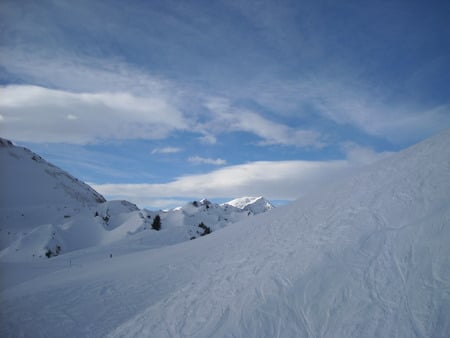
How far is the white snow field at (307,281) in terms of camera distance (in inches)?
221

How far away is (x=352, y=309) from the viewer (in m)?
5.67

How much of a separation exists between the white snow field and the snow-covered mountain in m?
13.8

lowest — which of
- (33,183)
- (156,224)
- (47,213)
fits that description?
(156,224)

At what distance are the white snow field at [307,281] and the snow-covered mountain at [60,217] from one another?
13.8 m

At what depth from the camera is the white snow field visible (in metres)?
5.60

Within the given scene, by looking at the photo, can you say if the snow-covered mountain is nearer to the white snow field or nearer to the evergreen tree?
the evergreen tree

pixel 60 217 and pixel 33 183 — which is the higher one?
pixel 33 183

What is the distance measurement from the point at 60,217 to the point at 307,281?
37.0 metres

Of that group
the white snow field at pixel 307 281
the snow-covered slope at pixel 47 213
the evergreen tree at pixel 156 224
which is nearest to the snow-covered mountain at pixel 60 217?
the snow-covered slope at pixel 47 213

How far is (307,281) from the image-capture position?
6.77 metres

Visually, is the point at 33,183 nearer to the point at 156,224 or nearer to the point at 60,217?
the point at 60,217

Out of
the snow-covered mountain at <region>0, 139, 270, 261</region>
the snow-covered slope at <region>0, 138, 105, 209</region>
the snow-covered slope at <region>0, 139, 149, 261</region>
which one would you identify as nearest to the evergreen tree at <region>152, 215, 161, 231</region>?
the snow-covered mountain at <region>0, 139, 270, 261</region>

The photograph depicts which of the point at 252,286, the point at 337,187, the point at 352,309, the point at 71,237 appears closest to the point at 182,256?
the point at 252,286

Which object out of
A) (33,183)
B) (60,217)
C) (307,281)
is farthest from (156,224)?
(307,281)
